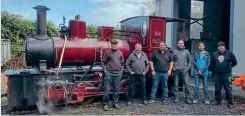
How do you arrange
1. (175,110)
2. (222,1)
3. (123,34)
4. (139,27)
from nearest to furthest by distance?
(175,110)
(139,27)
(123,34)
(222,1)

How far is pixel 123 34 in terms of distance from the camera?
9172 mm

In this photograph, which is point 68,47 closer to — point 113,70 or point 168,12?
point 113,70

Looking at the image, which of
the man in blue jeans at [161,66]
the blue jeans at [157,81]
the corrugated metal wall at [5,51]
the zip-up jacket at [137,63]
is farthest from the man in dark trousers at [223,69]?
the corrugated metal wall at [5,51]

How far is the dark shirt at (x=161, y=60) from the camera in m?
7.84

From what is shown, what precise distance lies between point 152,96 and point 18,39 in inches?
460

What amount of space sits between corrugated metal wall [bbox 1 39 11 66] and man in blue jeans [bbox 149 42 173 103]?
923cm

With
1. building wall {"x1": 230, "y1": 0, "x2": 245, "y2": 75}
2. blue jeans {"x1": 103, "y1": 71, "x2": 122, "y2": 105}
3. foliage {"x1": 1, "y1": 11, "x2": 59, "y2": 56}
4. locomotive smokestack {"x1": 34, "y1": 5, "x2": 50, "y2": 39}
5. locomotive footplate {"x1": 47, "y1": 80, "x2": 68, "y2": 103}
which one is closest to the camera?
locomotive footplate {"x1": 47, "y1": 80, "x2": 68, "y2": 103}

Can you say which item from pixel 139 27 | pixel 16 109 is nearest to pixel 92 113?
pixel 16 109

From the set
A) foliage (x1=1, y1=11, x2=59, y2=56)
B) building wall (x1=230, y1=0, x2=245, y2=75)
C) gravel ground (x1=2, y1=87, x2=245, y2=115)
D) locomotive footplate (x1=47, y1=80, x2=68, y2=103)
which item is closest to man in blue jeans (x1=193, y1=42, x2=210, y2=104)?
gravel ground (x1=2, y1=87, x2=245, y2=115)

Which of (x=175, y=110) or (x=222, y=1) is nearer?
(x=175, y=110)

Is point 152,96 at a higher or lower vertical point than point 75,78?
lower

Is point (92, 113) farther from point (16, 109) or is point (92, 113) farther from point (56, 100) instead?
point (16, 109)

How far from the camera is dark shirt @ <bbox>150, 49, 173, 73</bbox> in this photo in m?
7.84

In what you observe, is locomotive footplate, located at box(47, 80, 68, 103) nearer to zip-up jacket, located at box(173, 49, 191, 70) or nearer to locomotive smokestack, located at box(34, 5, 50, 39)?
locomotive smokestack, located at box(34, 5, 50, 39)
